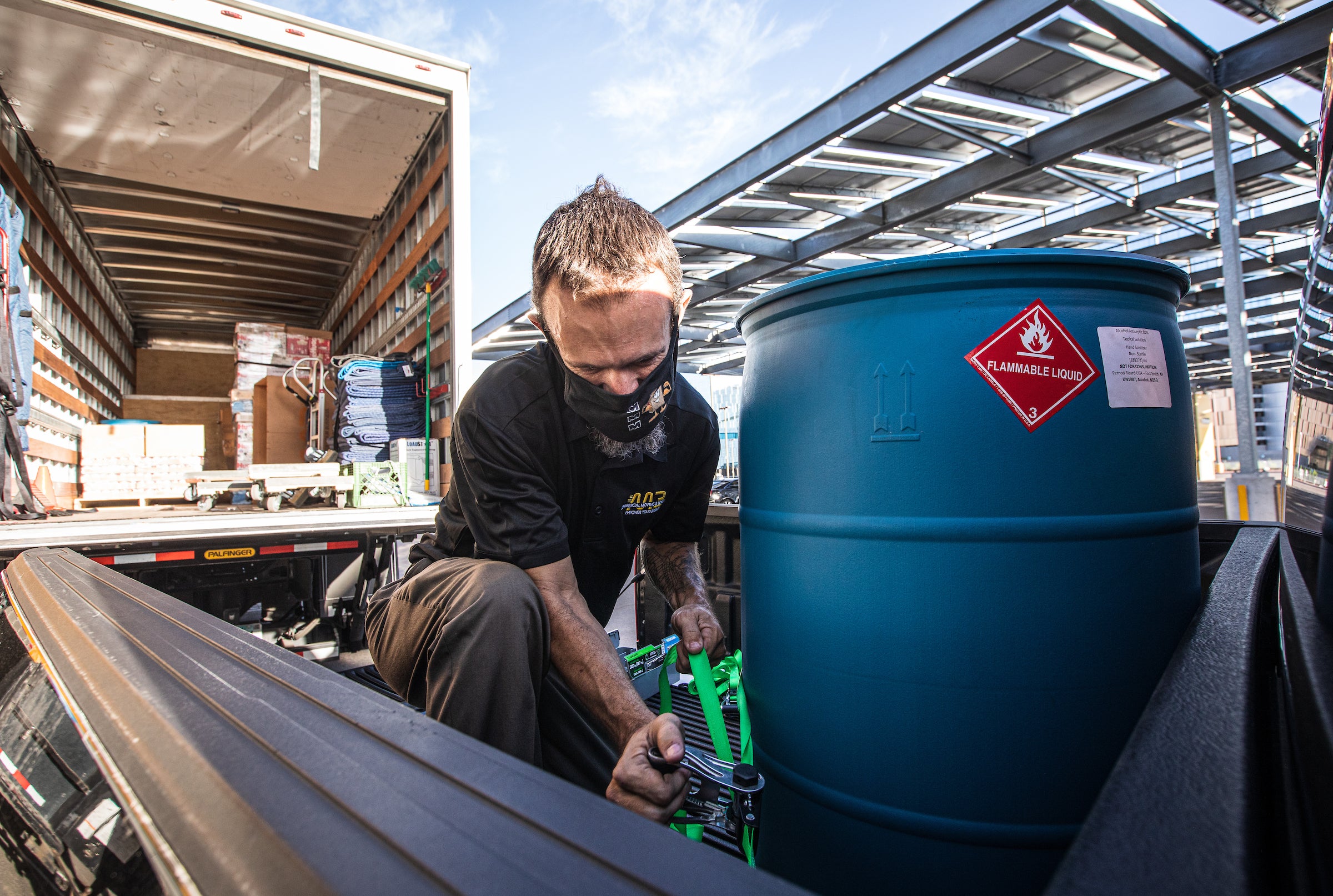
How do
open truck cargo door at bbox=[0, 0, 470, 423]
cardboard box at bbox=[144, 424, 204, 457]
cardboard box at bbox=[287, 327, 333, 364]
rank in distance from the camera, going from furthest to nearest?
cardboard box at bbox=[287, 327, 333, 364], cardboard box at bbox=[144, 424, 204, 457], open truck cargo door at bbox=[0, 0, 470, 423]

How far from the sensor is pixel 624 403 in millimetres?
1652

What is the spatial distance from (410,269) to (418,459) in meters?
1.46

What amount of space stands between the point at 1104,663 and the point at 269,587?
375 cm

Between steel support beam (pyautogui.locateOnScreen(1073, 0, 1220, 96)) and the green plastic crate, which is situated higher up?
steel support beam (pyautogui.locateOnScreen(1073, 0, 1220, 96))

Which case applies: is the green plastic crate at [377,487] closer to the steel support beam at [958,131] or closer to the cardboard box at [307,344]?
the cardboard box at [307,344]

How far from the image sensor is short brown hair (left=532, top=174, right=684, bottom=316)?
1.64 m

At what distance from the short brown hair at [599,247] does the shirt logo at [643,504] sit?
0.55m

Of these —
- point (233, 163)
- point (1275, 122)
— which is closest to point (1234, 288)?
point (1275, 122)

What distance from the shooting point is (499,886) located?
448mm

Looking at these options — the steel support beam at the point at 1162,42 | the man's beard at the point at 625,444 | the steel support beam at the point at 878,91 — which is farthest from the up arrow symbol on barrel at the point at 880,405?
the steel support beam at the point at 1162,42

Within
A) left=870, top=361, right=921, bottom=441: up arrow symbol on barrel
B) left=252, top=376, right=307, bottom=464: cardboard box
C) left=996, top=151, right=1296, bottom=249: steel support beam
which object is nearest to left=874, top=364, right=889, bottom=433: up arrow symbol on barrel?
left=870, top=361, right=921, bottom=441: up arrow symbol on barrel

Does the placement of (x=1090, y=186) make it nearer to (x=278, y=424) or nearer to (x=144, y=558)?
(x=278, y=424)

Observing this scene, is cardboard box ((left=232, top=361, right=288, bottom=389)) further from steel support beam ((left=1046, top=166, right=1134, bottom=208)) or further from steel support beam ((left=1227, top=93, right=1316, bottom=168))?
steel support beam ((left=1227, top=93, right=1316, bottom=168))

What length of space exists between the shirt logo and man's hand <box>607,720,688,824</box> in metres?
0.82
